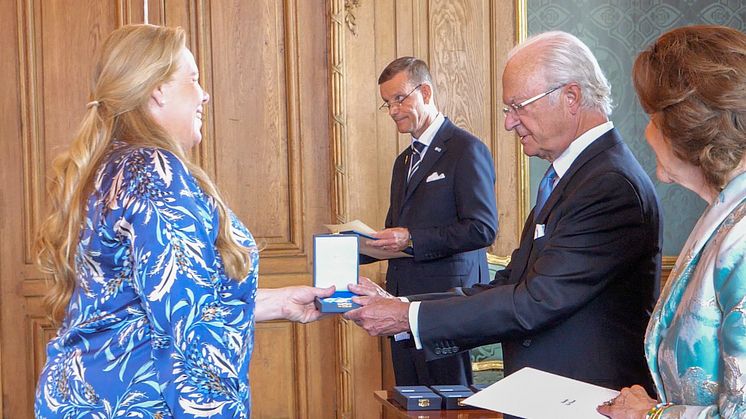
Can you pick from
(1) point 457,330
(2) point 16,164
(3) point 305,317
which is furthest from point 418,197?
(2) point 16,164

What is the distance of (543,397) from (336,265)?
1.20 meters

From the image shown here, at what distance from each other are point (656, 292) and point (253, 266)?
1108 millimetres

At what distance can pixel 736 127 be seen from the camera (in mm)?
1736

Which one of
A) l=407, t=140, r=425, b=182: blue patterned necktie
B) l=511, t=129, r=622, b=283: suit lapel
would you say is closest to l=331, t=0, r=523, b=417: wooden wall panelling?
l=407, t=140, r=425, b=182: blue patterned necktie

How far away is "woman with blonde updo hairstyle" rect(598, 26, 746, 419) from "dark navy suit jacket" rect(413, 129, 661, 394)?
21.8 inches

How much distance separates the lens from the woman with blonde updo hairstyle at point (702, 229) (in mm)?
1631

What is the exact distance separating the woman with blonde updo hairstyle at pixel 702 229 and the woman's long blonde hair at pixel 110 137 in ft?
3.08

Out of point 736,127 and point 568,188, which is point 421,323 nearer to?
point 568,188

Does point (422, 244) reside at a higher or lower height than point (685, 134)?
lower

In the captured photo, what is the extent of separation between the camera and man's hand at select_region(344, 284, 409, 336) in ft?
9.27

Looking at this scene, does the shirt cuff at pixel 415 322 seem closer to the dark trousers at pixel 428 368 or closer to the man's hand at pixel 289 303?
the man's hand at pixel 289 303

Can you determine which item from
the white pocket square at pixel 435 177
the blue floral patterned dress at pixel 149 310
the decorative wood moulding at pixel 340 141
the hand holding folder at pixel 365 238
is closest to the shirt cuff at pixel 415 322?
the blue floral patterned dress at pixel 149 310

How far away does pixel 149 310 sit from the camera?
6.51 ft

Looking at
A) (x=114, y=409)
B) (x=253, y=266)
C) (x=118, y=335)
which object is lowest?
(x=114, y=409)
